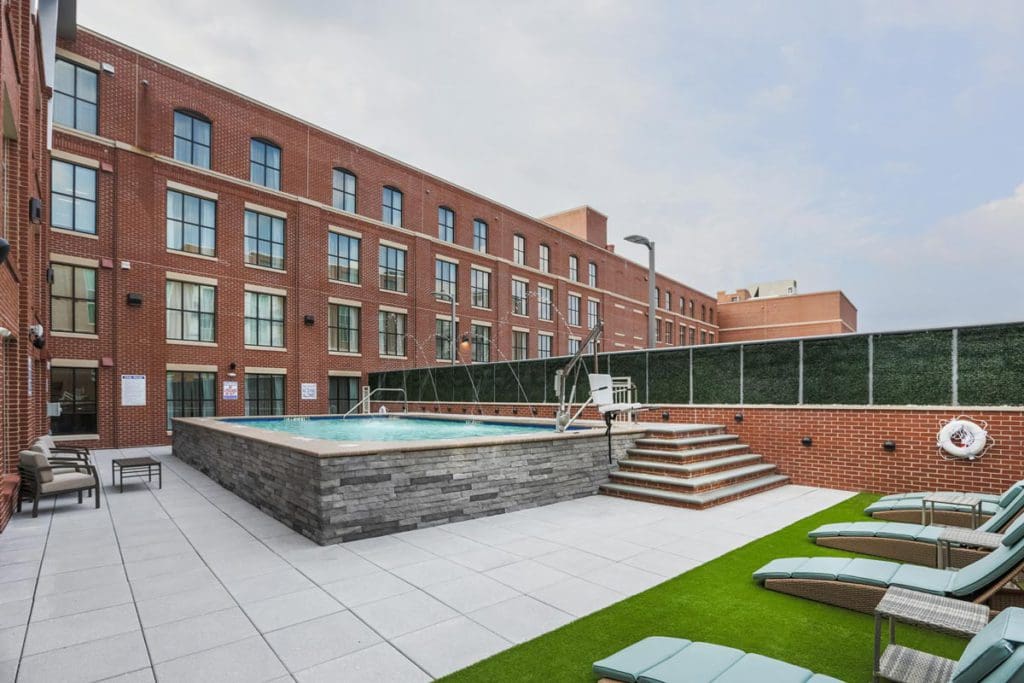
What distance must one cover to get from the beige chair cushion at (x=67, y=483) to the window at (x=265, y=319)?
13097 millimetres

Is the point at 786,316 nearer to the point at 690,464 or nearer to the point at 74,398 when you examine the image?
the point at 690,464

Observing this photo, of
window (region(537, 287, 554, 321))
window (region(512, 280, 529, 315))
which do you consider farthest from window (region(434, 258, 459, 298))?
window (region(537, 287, 554, 321))

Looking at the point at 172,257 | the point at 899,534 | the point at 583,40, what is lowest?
the point at 899,534

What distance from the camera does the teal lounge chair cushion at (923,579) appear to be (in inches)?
141

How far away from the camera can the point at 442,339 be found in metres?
27.9

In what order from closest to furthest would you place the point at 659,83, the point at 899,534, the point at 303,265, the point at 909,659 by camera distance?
the point at 909,659, the point at 899,534, the point at 659,83, the point at 303,265

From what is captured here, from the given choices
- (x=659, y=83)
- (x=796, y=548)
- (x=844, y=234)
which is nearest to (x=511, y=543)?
(x=796, y=548)

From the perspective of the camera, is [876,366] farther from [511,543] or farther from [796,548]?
[511,543]

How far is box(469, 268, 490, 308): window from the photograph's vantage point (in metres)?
29.9

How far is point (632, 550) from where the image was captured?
5738 mm

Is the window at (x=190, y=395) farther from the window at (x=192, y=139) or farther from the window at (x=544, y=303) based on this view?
the window at (x=544, y=303)

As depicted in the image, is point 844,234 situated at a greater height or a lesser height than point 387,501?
greater

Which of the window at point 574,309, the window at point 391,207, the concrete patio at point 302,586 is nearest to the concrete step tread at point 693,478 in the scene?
the concrete patio at point 302,586

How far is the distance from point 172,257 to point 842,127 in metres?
21.7
